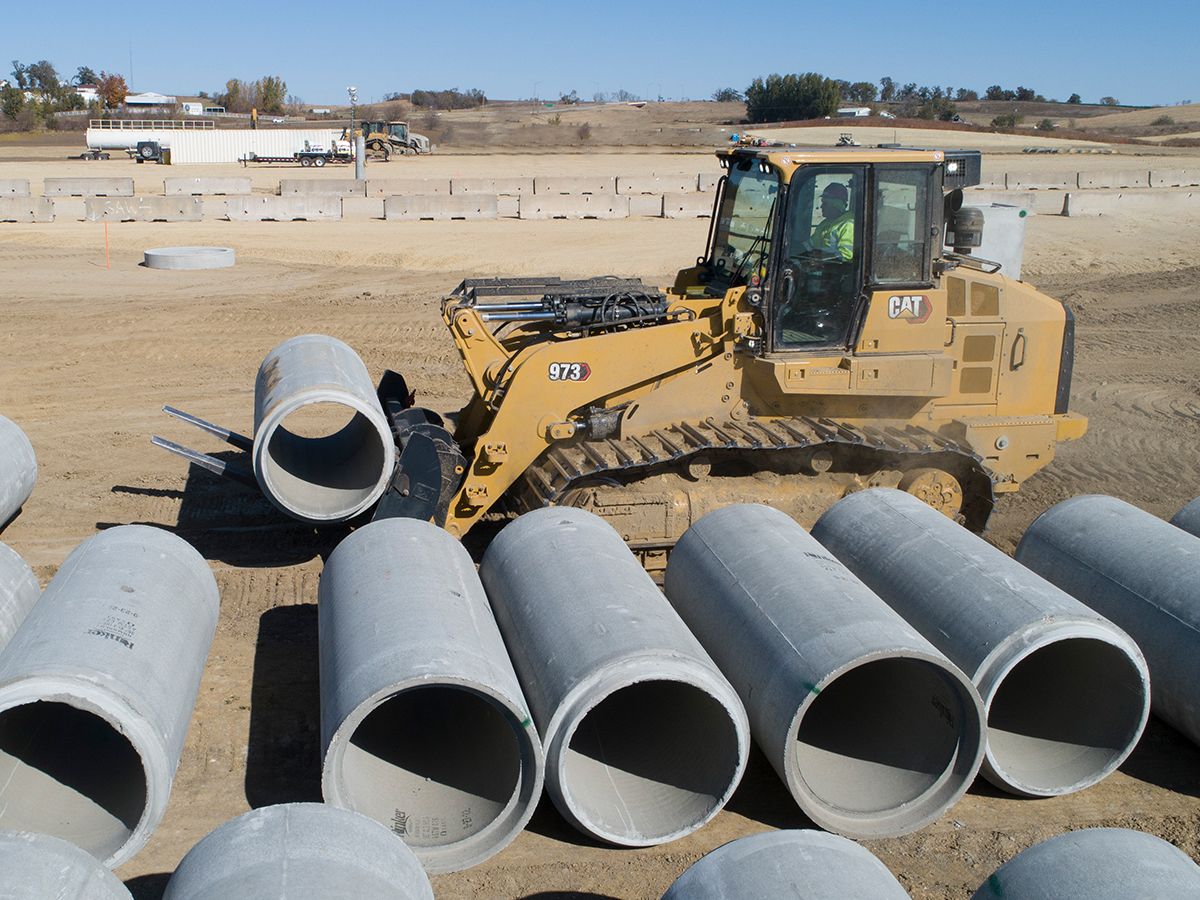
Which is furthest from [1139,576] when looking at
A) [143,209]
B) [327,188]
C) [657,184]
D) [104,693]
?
[657,184]

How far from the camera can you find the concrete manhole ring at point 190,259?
869 inches

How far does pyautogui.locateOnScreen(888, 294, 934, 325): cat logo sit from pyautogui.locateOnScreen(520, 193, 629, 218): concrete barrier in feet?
69.2

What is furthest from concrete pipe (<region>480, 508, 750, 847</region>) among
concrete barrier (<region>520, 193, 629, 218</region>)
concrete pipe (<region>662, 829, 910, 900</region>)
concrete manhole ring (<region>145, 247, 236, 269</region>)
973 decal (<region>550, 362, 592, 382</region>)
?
concrete barrier (<region>520, 193, 629, 218</region>)

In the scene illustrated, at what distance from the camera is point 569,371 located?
9.04m

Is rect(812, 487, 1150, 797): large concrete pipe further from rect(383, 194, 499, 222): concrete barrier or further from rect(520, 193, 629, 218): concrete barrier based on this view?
rect(520, 193, 629, 218): concrete barrier

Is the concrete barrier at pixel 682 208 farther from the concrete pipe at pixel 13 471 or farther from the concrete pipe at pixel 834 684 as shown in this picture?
the concrete pipe at pixel 834 684

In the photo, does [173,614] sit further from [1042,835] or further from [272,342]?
[272,342]

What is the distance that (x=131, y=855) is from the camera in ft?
18.5

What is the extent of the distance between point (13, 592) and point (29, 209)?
76.4ft

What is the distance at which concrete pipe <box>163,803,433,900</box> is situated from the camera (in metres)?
4.23

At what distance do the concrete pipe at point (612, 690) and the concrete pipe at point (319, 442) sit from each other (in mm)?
2023

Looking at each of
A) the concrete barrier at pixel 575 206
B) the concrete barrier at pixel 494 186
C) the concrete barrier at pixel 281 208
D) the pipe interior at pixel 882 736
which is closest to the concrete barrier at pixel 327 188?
the concrete barrier at pixel 281 208

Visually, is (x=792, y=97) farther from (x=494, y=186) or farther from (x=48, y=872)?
(x=48, y=872)

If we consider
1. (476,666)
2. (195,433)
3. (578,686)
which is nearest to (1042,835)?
(578,686)
